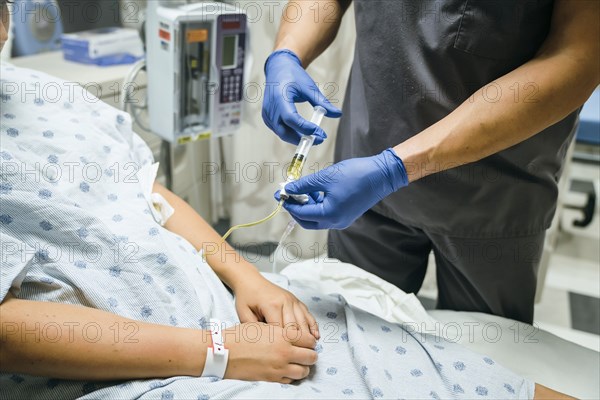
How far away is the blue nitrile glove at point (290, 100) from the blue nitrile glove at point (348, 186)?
151mm

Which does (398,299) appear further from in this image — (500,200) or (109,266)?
(109,266)

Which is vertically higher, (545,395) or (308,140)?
(308,140)

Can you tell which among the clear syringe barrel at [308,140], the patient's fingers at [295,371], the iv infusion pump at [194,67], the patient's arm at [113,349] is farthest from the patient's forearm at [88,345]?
the iv infusion pump at [194,67]

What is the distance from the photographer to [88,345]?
0.89m

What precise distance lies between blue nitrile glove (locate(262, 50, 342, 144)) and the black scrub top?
14 centimetres

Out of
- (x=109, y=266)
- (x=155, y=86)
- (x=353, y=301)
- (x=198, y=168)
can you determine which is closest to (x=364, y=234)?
(x=353, y=301)

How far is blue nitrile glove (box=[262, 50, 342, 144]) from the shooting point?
3.91ft

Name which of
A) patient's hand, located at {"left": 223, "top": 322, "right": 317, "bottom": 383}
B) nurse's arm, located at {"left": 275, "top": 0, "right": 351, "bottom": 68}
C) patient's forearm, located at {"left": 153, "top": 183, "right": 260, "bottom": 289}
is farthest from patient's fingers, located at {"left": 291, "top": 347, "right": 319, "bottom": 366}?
nurse's arm, located at {"left": 275, "top": 0, "right": 351, "bottom": 68}

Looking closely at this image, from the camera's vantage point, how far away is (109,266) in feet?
3.33

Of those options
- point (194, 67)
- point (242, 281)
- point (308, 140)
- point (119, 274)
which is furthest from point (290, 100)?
point (194, 67)

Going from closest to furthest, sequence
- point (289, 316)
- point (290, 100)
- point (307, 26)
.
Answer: point (289, 316) < point (290, 100) < point (307, 26)

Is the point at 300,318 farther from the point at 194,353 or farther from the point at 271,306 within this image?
the point at 194,353

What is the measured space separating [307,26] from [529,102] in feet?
2.06

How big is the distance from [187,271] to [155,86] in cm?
91
